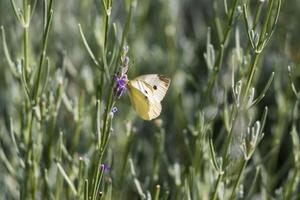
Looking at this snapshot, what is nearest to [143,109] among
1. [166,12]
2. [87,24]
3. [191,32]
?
[87,24]

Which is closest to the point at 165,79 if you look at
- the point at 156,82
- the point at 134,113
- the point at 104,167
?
the point at 156,82

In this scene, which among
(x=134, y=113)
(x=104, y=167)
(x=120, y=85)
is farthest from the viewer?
(x=134, y=113)

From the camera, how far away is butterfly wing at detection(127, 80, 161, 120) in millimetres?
927

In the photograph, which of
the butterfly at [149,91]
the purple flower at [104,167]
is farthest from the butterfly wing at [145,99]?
the purple flower at [104,167]

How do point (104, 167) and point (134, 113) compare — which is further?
point (134, 113)

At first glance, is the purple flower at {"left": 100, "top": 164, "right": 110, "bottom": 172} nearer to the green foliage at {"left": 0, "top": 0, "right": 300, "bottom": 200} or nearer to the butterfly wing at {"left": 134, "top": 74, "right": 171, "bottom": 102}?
the green foliage at {"left": 0, "top": 0, "right": 300, "bottom": 200}

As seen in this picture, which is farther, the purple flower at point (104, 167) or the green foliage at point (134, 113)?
the green foliage at point (134, 113)

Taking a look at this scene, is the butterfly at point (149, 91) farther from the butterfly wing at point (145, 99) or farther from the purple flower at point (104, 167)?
the purple flower at point (104, 167)

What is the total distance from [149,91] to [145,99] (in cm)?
2

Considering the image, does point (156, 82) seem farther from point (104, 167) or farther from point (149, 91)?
point (104, 167)

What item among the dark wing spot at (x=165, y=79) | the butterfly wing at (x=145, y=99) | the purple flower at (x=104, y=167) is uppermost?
the dark wing spot at (x=165, y=79)

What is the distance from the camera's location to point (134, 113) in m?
1.60

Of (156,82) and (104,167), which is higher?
(156,82)

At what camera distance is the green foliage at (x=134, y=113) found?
101cm
